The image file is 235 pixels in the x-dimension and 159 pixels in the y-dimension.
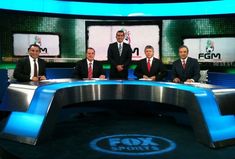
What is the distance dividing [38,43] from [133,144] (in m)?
3.76

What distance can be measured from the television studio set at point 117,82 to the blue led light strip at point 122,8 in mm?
20

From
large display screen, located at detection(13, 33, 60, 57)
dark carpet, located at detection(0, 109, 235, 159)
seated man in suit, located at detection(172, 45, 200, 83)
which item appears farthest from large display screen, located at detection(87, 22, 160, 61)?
dark carpet, located at detection(0, 109, 235, 159)

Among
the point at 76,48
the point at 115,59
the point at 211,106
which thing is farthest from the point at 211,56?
the point at 211,106

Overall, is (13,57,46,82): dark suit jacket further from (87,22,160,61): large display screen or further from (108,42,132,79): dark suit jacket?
(87,22,160,61): large display screen

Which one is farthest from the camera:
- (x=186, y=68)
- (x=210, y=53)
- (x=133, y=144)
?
(x=210, y=53)

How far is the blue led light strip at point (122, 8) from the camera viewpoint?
625 centimetres

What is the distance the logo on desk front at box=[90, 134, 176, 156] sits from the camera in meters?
2.99

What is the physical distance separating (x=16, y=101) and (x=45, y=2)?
11.5 feet

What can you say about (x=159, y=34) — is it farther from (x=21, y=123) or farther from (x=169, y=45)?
(x=21, y=123)

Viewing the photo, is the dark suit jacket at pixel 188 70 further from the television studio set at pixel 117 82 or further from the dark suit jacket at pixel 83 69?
the dark suit jacket at pixel 83 69

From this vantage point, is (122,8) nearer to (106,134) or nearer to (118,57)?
(118,57)

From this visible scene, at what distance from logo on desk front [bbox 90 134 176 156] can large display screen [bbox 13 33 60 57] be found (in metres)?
3.34

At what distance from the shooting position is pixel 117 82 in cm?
413

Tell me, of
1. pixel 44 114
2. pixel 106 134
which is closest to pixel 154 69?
pixel 106 134
